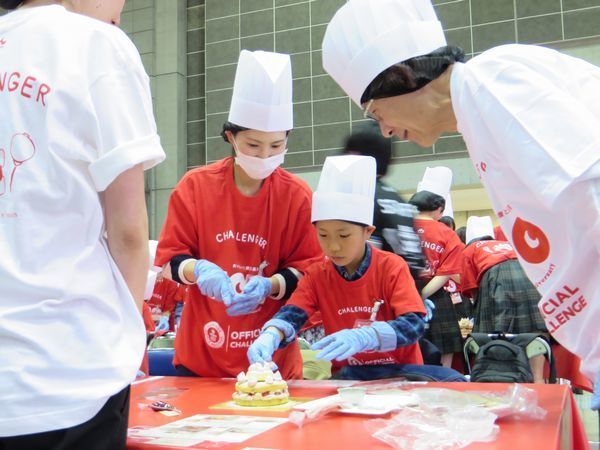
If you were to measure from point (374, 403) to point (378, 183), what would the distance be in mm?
1426

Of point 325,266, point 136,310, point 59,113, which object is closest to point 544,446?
point 136,310

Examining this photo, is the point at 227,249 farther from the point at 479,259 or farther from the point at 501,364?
the point at 479,259

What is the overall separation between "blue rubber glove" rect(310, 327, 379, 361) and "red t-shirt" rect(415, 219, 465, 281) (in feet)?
7.62

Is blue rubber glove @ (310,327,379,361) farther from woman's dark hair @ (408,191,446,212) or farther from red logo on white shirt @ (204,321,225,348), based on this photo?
woman's dark hair @ (408,191,446,212)

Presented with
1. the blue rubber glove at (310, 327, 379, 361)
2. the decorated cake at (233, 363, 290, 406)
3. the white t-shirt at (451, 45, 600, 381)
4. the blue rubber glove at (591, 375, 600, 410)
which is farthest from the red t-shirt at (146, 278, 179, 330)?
the blue rubber glove at (591, 375, 600, 410)

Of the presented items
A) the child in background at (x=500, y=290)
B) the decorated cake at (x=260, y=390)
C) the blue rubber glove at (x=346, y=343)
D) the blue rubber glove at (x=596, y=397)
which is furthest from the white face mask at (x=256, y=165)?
the child in background at (x=500, y=290)

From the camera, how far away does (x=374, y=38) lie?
Answer: 4.68ft

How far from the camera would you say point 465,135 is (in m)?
1.18

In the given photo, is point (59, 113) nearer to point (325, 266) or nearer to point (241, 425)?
point (241, 425)

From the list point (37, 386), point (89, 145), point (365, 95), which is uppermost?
point (365, 95)

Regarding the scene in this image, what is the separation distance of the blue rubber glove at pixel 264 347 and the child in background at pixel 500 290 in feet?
8.02

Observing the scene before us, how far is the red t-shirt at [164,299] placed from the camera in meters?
5.65

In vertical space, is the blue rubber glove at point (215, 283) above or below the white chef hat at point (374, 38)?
below

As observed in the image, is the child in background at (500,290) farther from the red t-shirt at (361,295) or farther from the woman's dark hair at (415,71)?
the woman's dark hair at (415,71)
